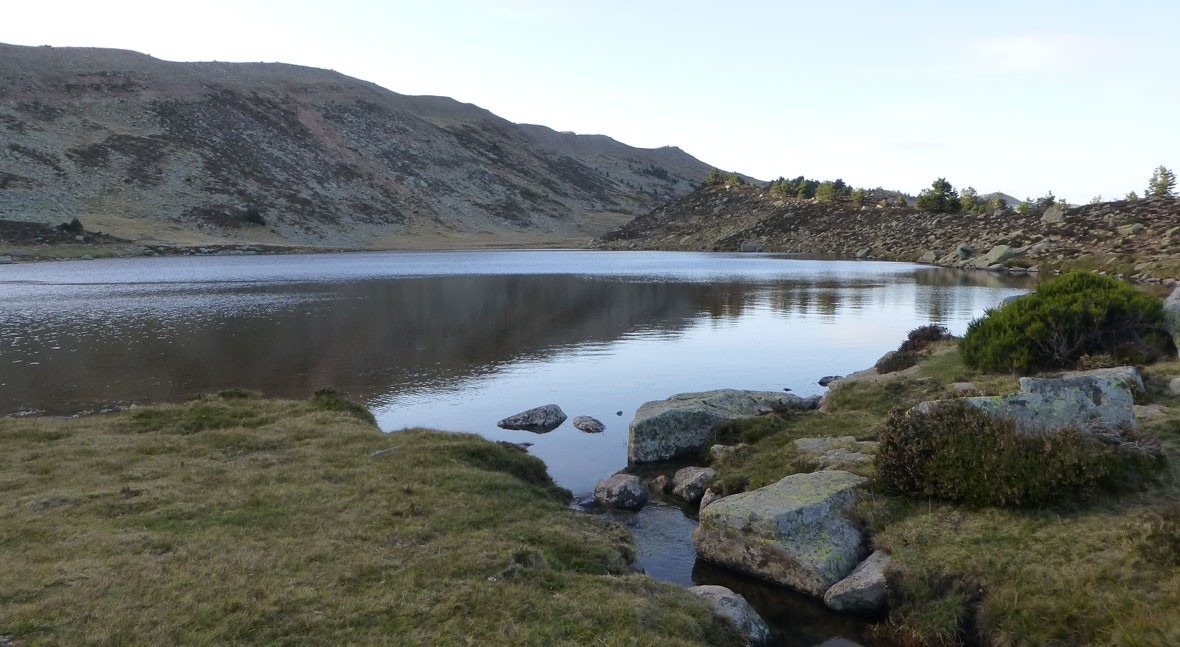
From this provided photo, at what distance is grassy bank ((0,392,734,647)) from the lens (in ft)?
26.4

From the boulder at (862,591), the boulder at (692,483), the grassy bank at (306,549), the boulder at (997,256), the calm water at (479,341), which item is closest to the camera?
the grassy bank at (306,549)

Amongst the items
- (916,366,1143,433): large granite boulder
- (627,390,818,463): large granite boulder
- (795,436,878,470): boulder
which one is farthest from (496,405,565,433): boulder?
(916,366,1143,433): large granite boulder

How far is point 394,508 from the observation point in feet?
38.9

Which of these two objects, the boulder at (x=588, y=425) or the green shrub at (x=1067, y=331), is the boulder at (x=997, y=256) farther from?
the boulder at (x=588, y=425)

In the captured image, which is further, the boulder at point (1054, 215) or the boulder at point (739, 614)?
the boulder at point (1054, 215)

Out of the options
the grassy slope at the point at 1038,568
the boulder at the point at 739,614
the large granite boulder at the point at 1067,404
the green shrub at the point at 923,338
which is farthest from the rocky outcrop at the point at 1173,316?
the boulder at the point at 739,614

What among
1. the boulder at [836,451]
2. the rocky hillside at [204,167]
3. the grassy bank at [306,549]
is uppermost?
the rocky hillside at [204,167]

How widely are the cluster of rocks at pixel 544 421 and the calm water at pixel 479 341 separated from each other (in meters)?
0.35

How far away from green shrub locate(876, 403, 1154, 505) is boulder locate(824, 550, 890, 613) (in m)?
2.01

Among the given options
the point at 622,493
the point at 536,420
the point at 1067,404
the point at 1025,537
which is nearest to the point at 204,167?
the point at 536,420

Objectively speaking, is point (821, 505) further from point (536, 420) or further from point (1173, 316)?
point (1173, 316)

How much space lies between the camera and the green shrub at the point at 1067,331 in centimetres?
2034

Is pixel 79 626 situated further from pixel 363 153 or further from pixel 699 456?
pixel 363 153

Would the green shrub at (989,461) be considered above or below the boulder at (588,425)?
above
